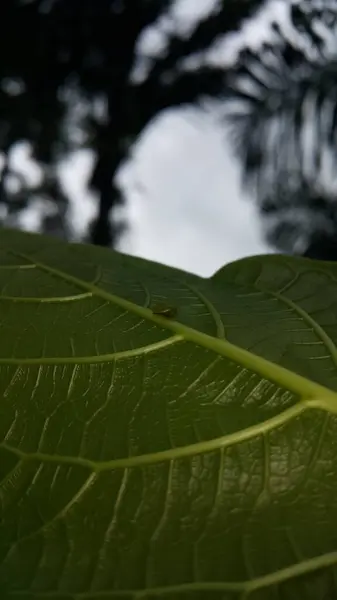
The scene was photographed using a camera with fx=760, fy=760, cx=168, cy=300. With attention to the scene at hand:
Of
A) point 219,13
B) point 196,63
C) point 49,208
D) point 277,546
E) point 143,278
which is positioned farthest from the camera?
point 49,208

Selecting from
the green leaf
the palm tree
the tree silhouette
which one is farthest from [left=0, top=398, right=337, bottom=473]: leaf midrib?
the tree silhouette

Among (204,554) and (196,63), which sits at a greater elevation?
(196,63)

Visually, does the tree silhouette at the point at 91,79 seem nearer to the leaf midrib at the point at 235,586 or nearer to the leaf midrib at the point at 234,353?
the leaf midrib at the point at 234,353

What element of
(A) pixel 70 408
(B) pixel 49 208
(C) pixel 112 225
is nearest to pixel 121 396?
(A) pixel 70 408

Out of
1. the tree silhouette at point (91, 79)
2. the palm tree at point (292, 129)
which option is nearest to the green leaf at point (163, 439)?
the palm tree at point (292, 129)

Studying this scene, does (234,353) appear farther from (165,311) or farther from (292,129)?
(292,129)

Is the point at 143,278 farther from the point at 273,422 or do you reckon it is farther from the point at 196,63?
the point at 196,63

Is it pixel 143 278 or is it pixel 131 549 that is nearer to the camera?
pixel 131 549

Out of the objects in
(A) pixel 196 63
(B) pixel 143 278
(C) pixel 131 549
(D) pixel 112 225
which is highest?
(A) pixel 196 63
